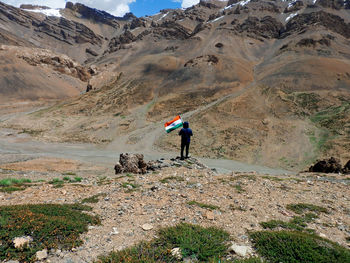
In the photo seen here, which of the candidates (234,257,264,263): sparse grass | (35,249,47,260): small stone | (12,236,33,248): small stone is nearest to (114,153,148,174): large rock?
(12,236,33,248): small stone

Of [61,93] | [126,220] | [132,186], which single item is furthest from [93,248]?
[61,93]

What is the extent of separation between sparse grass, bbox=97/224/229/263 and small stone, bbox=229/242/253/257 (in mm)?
175

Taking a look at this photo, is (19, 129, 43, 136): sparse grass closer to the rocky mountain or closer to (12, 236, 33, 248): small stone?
the rocky mountain

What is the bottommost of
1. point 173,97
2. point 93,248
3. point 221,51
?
point 93,248

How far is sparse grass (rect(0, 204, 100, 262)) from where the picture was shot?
392 cm

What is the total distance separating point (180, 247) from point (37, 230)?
311 centimetres

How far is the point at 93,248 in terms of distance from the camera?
454 cm

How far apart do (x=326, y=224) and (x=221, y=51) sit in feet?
325

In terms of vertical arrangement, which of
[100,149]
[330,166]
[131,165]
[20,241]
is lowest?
[100,149]

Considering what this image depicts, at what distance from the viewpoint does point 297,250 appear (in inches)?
166

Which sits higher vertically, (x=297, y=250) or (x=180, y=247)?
(x=297, y=250)

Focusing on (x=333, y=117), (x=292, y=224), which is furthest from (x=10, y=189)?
(x=333, y=117)

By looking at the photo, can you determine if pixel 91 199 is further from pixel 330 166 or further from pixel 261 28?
pixel 261 28

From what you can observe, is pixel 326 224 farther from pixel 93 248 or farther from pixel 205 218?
pixel 93 248
